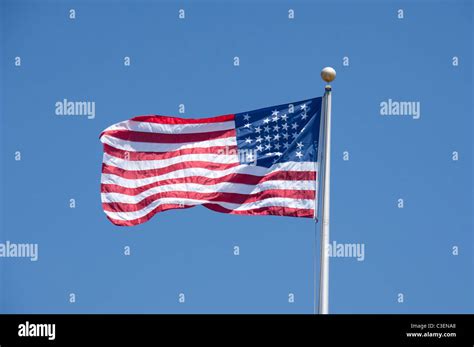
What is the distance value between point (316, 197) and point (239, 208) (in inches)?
83.3

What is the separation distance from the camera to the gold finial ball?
34.6 meters

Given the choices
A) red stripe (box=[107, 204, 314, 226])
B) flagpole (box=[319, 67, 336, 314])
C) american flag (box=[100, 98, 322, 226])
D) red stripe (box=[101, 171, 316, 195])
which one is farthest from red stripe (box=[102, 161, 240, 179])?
flagpole (box=[319, 67, 336, 314])

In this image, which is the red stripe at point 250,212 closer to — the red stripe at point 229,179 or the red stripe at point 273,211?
the red stripe at point 273,211

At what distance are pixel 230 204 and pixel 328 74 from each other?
4.31m

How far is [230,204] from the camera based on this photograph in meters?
36.1

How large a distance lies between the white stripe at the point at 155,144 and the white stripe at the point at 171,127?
311mm

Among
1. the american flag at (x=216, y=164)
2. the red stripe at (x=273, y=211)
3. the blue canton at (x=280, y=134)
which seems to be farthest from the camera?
the blue canton at (x=280, y=134)

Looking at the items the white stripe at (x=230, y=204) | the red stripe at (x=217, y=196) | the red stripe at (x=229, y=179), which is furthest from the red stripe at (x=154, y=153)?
the white stripe at (x=230, y=204)

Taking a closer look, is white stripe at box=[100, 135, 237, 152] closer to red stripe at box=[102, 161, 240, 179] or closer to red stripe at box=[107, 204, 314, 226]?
red stripe at box=[102, 161, 240, 179]

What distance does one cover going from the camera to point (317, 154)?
35969 millimetres

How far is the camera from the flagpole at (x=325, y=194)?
3259 centimetres
